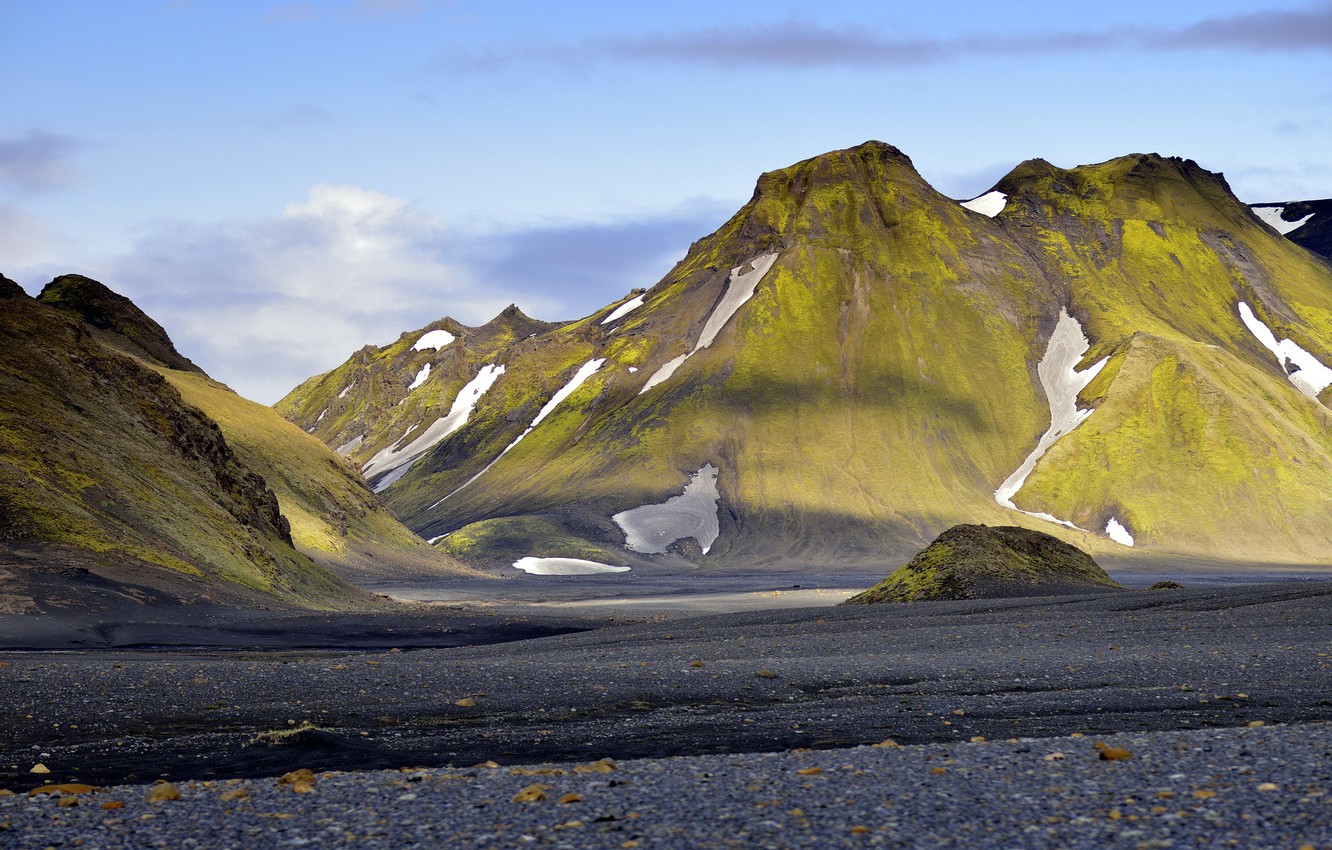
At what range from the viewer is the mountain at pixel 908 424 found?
497 ft

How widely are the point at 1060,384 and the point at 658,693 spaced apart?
169 m

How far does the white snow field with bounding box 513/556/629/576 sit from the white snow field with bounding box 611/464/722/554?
46.7 ft

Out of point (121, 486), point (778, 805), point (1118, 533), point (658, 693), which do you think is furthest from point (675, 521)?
point (778, 805)

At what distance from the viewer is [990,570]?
52000mm

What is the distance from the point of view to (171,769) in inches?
620

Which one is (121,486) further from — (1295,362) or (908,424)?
(1295,362)

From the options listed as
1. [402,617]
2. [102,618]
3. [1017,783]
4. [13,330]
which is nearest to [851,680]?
[1017,783]

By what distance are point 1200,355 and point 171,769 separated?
169m

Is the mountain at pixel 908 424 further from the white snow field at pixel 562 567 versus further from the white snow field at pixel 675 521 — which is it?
the white snow field at pixel 562 567

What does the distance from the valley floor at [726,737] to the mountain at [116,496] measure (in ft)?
40.6

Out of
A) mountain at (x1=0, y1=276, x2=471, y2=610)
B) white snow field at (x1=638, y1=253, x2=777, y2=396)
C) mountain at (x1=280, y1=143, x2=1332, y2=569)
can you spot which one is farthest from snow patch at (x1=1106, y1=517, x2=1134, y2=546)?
mountain at (x1=0, y1=276, x2=471, y2=610)

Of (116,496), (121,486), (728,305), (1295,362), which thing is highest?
(728,305)

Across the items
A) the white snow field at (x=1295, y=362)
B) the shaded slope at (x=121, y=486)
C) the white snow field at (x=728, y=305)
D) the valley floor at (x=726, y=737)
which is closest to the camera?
the valley floor at (x=726, y=737)

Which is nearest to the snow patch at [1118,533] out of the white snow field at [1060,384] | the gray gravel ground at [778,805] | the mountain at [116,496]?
the white snow field at [1060,384]
